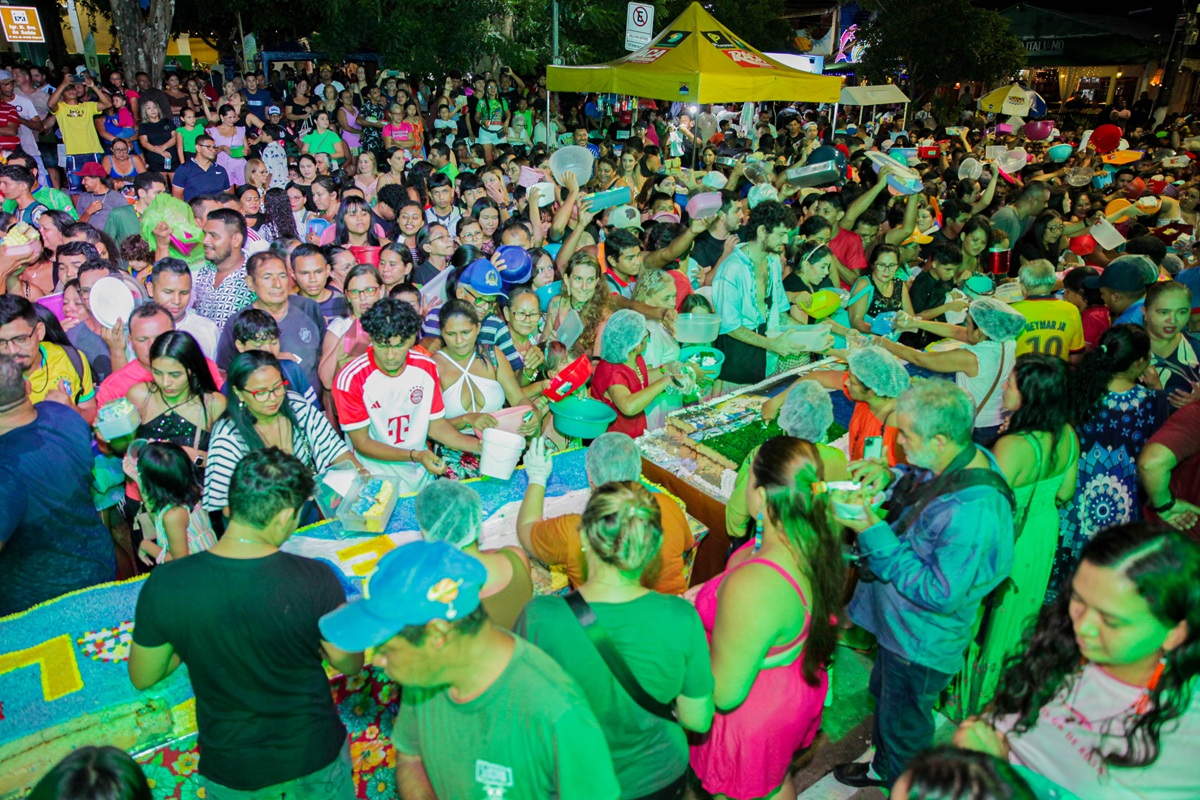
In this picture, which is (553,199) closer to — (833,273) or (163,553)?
(833,273)

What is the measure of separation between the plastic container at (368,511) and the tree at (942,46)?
21012mm

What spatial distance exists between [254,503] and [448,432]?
5.74 ft

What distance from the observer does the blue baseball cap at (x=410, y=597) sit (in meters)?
1.56

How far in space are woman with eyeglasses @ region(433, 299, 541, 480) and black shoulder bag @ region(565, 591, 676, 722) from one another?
1.95 m

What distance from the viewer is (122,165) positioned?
27.3ft

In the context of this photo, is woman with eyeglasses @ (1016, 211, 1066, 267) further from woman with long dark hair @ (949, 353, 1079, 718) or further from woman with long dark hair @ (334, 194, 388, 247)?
woman with long dark hair @ (334, 194, 388, 247)

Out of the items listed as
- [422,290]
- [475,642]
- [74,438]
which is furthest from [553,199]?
[475,642]

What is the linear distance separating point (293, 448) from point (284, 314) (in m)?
1.47

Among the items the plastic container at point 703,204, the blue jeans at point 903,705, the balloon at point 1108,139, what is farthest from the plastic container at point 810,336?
the balloon at point 1108,139

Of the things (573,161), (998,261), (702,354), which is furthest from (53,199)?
(998,261)

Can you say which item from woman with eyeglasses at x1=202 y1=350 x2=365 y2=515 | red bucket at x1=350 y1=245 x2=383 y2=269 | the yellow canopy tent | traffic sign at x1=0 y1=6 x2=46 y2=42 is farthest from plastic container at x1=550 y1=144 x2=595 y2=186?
traffic sign at x1=0 y1=6 x2=46 y2=42

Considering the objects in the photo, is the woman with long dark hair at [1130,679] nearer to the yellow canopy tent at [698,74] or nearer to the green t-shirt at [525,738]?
the green t-shirt at [525,738]

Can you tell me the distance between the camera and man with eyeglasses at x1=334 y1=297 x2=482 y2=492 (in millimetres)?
3605

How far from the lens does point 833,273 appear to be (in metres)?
6.36
